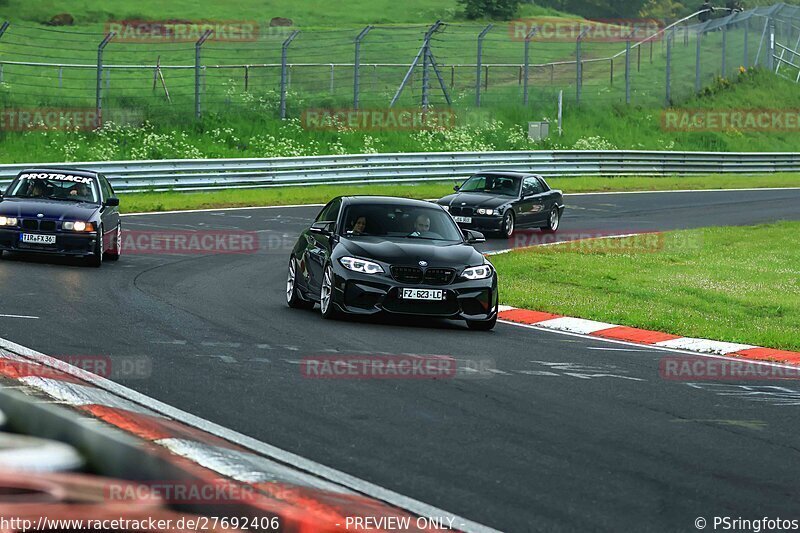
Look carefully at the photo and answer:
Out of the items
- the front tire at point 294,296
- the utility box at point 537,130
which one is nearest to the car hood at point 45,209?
the front tire at point 294,296

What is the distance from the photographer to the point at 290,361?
11156 millimetres

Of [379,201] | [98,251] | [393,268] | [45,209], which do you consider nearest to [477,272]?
[393,268]

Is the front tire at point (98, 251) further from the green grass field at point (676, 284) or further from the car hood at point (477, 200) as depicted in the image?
the car hood at point (477, 200)

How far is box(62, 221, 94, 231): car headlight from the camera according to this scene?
60.9ft

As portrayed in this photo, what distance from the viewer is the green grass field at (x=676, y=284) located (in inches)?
628

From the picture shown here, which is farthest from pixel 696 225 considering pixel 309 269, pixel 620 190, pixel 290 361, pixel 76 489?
pixel 76 489

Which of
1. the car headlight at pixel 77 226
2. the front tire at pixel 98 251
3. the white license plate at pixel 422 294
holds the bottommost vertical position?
the front tire at pixel 98 251

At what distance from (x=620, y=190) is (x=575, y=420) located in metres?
31.5

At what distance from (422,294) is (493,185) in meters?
13.7

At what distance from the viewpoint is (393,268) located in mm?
14156

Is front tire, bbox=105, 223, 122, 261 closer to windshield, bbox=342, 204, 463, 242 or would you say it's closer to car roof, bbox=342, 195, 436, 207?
car roof, bbox=342, 195, 436, 207

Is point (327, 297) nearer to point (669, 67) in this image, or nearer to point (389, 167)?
point (389, 167)

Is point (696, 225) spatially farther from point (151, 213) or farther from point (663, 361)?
point (663, 361)

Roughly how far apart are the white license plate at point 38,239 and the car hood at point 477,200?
9.68 m
